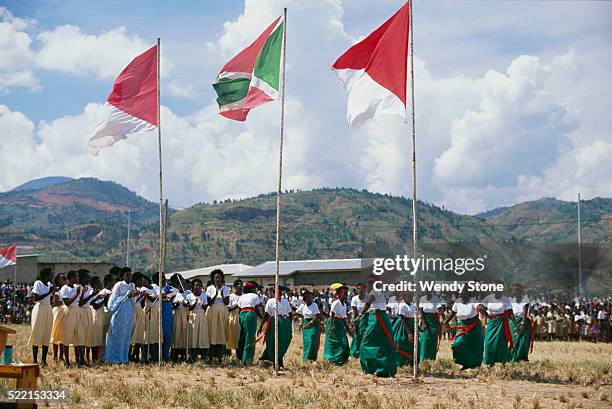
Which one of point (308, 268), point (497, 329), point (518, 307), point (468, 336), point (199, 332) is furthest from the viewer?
point (308, 268)

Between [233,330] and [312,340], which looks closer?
[312,340]

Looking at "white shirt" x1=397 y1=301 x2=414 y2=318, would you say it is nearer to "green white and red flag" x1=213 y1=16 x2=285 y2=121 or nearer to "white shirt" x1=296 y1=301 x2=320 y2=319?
"white shirt" x1=296 y1=301 x2=320 y2=319

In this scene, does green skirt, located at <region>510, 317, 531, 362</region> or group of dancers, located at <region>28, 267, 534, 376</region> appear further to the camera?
green skirt, located at <region>510, 317, 531, 362</region>

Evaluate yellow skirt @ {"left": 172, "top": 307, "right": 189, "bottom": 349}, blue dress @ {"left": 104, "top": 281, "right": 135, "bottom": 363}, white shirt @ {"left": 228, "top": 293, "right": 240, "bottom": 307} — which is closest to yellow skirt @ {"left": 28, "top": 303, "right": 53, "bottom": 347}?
blue dress @ {"left": 104, "top": 281, "right": 135, "bottom": 363}

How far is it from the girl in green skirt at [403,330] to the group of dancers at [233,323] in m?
0.02

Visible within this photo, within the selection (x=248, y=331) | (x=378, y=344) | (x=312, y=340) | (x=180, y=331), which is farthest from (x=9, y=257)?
(x=378, y=344)

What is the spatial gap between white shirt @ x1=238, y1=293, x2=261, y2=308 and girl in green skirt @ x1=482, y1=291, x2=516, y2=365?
16.9 ft

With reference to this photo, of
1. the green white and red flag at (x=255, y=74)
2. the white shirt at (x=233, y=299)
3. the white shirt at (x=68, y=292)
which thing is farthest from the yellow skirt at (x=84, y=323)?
the green white and red flag at (x=255, y=74)

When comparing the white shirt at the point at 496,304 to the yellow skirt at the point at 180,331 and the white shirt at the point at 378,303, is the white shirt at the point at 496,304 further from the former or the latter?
the yellow skirt at the point at 180,331

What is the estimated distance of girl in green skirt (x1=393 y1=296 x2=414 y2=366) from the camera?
60.2ft

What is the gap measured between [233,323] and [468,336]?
5633 millimetres

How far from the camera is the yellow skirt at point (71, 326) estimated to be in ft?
57.0

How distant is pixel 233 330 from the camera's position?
64.6 feet

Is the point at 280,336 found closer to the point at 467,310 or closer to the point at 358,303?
the point at 358,303
